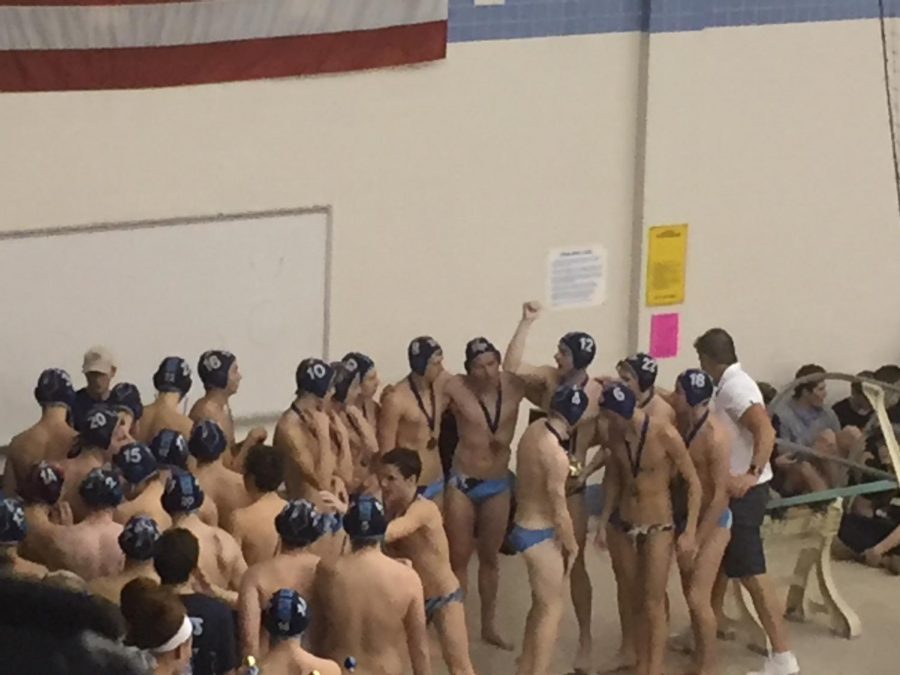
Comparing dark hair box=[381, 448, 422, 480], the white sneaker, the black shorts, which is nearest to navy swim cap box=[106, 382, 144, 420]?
dark hair box=[381, 448, 422, 480]

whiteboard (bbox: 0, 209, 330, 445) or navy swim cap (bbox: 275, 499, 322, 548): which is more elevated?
whiteboard (bbox: 0, 209, 330, 445)

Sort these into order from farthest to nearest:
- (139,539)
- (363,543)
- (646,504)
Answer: (646,504), (363,543), (139,539)

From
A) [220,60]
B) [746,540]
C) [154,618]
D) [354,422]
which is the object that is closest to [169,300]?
[220,60]

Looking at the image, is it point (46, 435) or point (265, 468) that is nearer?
point (265, 468)

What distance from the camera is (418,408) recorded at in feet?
24.7

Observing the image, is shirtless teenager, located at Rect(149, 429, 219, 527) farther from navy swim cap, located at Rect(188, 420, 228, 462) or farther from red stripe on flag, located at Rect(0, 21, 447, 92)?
red stripe on flag, located at Rect(0, 21, 447, 92)

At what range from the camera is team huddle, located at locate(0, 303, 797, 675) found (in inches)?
230

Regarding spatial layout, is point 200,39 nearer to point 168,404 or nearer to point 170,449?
point 168,404

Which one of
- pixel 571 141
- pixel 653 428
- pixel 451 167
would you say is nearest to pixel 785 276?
pixel 571 141

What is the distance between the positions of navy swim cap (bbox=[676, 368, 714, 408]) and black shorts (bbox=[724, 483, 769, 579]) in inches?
22.5

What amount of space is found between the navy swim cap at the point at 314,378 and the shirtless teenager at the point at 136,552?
58.0 inches

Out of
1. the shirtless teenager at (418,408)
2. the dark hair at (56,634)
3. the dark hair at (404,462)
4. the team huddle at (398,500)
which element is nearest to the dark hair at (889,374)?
the team huddle at (398,500)

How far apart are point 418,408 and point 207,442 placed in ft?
4.15

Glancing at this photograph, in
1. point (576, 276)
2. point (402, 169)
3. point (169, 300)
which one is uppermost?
point (402, 169)
